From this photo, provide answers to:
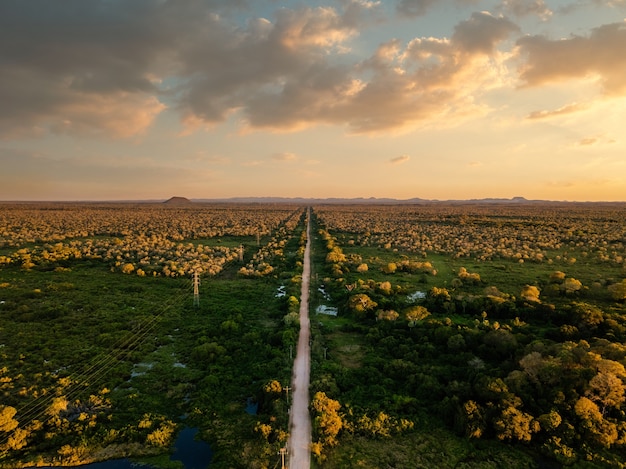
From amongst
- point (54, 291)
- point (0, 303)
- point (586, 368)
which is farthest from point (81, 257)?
point (586, 368)

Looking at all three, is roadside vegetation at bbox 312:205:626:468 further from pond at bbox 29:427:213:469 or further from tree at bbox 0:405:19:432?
tree at bbox 0:405:19:432

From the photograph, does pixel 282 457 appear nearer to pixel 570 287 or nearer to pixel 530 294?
pixel 530 294

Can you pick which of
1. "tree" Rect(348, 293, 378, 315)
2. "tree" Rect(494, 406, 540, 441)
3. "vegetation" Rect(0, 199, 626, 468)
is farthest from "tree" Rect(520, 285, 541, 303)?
"tree" Rect(494, 406, 540, 441)

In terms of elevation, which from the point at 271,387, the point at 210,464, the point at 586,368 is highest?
the point at 586,368

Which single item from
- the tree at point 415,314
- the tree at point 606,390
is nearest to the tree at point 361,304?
the tree at point 415,314

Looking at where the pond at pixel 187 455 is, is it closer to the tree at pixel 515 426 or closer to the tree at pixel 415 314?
the tree at pixel 515 426

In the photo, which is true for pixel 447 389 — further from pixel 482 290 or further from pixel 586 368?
pixel 482 290

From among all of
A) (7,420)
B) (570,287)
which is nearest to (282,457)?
(7,420)

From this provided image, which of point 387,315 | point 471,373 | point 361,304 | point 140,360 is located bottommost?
point 140,360
